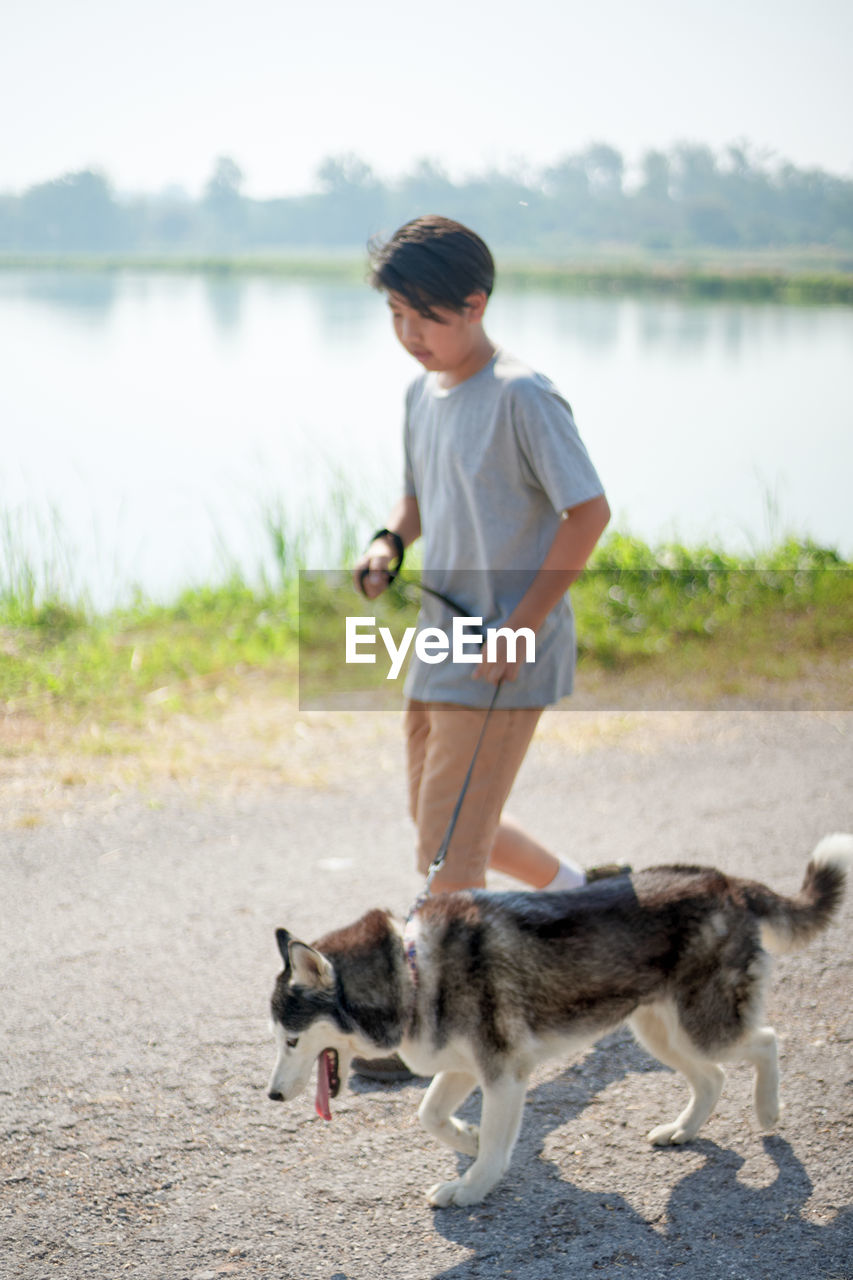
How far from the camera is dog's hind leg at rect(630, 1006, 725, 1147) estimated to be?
3.22 metres

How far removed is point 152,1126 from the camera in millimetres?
3367

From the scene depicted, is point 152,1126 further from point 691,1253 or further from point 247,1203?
point 691,1253

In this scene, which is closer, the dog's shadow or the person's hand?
the dog's shadow

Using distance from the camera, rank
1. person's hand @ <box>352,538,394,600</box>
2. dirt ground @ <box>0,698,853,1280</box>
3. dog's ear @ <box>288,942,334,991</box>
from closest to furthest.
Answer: dog's ear @ <box>288,942,334,991</box>
dirt ground @ <box>0,698,853,1280</box>
person's hand @ <box>352,538,394,600</box>

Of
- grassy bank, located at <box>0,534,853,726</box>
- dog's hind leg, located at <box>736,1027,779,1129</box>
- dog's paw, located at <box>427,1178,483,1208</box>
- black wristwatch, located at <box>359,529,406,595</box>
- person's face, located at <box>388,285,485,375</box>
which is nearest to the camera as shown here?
dog's paw, located at <box>427,1178,483,1208</box>

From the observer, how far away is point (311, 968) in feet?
9.25

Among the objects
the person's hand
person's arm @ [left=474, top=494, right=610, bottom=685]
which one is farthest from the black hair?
the person's hand

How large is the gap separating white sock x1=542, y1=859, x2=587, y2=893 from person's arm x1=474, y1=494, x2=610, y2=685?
0.93 m

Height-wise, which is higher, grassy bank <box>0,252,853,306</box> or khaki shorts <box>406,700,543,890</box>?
grassy bank <box>0,252,853,306</box>

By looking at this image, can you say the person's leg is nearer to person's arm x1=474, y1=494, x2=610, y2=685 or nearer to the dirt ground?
the dirt ground

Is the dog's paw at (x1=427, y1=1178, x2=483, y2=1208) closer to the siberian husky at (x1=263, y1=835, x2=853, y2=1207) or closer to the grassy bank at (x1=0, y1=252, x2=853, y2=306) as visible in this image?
the siberian husky at (x1=263, y1=835, x2=853, y2=1207)

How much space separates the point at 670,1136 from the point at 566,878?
882 millimetres

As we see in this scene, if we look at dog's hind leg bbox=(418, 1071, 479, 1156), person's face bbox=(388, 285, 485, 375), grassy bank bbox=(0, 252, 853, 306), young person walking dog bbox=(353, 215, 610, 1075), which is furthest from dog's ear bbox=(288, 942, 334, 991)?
grassy bank bbox=(0, 252, 853, 306)

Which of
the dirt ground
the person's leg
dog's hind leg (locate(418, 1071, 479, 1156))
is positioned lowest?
the dirt ground
